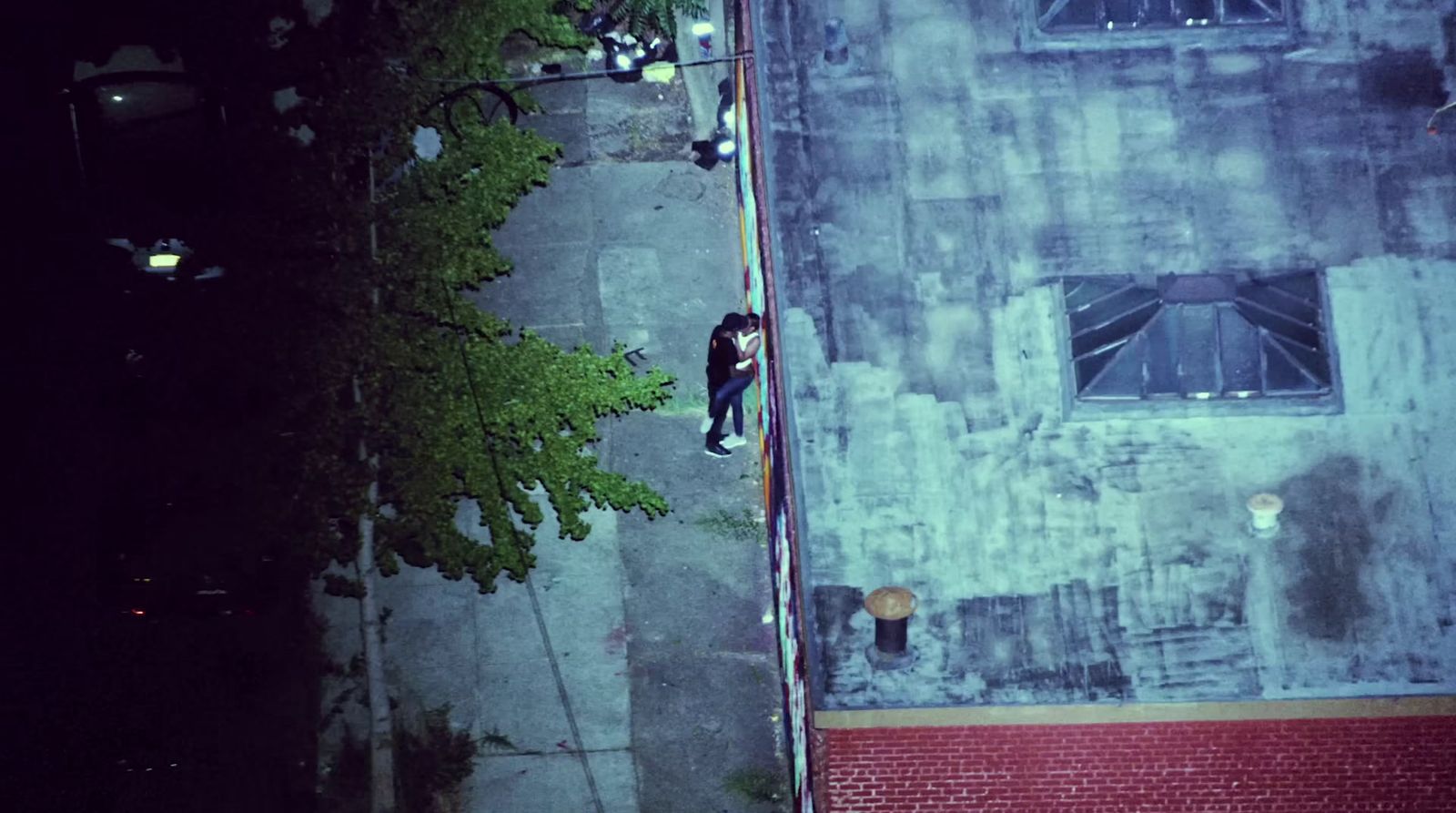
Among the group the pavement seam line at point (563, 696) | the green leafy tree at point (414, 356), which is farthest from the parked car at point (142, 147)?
the pavement seam line at point (563, 696)

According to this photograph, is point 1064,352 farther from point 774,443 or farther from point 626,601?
point 626,601

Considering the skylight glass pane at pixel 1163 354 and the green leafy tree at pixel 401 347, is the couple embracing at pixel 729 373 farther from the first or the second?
the skylight glass pane at pixel 1163 354

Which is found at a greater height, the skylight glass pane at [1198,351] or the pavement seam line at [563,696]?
the skylight glass pane at [1198,351]

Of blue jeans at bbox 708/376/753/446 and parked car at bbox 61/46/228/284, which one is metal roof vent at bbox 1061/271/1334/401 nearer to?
blue jeans at bbox 708/376/753/446

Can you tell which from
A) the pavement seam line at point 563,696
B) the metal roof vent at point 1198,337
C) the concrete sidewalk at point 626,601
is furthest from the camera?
the concrete sidewalk at point 626,601

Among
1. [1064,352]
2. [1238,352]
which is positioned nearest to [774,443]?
[1064,352]

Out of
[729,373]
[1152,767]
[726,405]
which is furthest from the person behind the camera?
[726,405]
